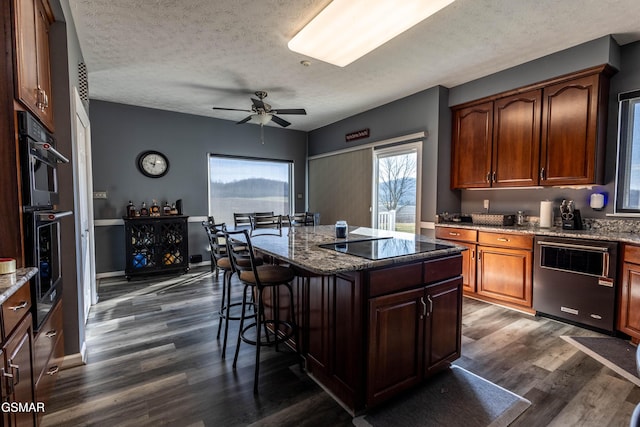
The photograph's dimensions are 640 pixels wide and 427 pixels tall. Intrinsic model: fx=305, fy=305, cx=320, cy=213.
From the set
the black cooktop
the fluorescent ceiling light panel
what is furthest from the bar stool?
the fluorescent ceiling light panel

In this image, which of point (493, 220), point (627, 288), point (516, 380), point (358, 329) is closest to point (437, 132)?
point (493, 220)

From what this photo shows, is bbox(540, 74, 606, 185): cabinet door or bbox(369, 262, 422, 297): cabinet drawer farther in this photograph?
bbox(540, 74, 606, 185): cabinet door

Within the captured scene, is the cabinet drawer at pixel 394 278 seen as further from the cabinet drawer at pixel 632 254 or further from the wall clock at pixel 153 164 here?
the wall clock at pixel 153 164

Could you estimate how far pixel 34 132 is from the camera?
1.60 m

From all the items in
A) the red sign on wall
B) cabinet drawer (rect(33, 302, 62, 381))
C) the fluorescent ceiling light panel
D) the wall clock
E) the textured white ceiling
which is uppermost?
the textured white ceiling

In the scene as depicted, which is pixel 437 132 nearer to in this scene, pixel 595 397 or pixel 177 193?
pixel 595 397

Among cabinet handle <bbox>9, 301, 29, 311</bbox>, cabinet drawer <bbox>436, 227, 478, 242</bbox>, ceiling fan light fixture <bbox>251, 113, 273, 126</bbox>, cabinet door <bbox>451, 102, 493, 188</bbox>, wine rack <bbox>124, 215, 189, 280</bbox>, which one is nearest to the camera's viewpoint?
cabinet handle <bbox>9, 301, 29, 311</bbox>

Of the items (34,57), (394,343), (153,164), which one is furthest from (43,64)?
(153,164)

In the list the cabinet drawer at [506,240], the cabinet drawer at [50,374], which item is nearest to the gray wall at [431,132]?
the cabinet drawer at [506,240]

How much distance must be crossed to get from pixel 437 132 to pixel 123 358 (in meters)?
4.05

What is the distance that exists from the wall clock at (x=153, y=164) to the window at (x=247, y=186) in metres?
0.76

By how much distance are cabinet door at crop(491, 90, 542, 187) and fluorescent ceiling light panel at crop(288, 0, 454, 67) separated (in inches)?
73.2

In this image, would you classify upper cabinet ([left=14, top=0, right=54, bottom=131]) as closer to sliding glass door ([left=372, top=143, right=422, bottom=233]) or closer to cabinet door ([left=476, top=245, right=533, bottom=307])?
sliding glass door ([left=372, top=143, right=422, bottom=233])

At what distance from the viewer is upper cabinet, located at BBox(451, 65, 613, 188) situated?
2.94 metres
